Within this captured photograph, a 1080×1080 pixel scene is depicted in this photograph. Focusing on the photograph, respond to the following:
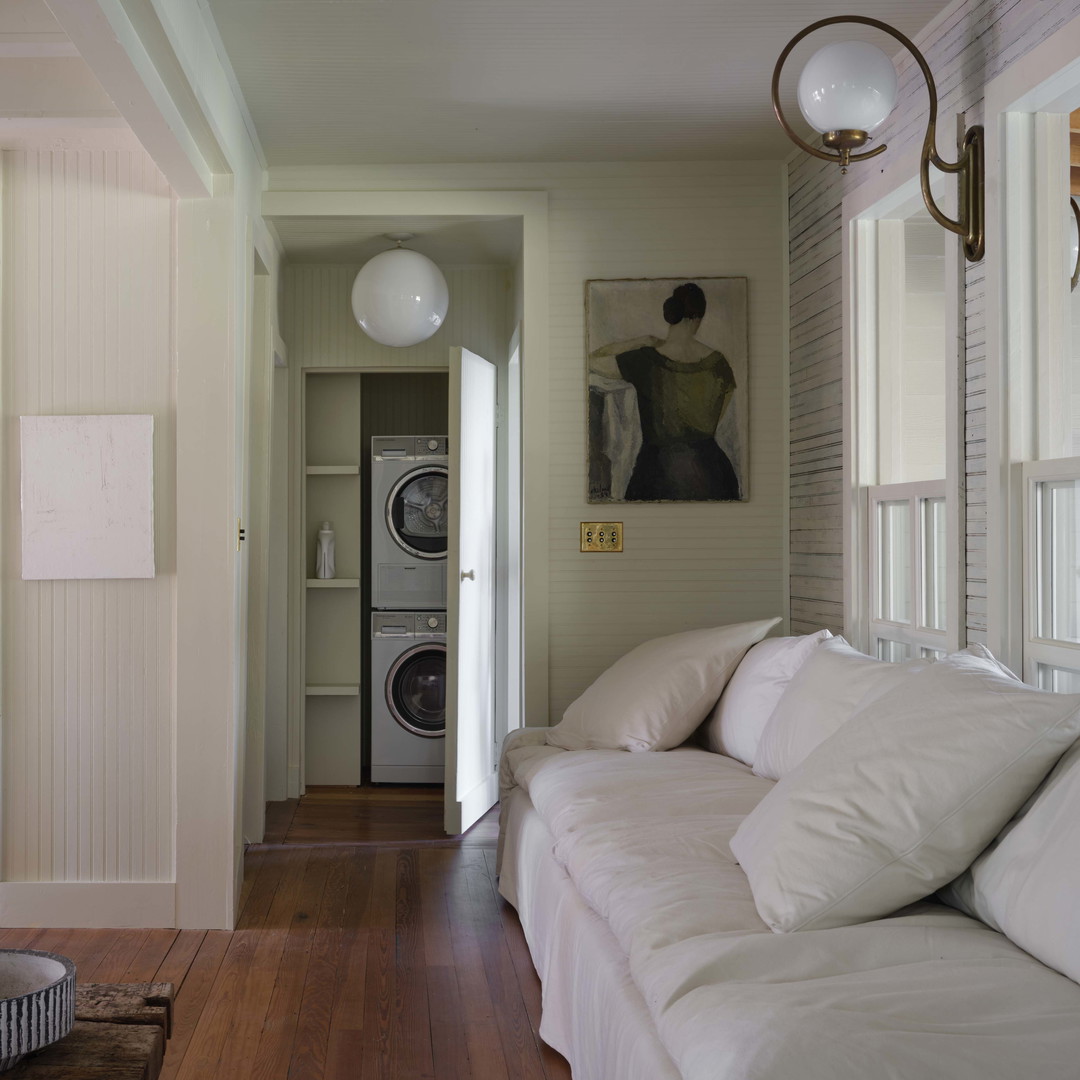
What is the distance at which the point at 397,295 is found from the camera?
14.0ft

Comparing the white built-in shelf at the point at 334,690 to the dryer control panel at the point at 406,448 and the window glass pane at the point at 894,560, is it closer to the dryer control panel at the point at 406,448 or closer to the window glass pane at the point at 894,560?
the dryer control panel at the point at 406,448

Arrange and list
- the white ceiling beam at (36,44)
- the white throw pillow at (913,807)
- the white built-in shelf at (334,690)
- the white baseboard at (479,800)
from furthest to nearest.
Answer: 1. the white built-in shelf at (334,690)
2. the white baseboard at (479,800)
3. the white ceiling beam at (36,44)
4. the white throw pillow at (913,807)

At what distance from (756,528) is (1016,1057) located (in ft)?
9.25

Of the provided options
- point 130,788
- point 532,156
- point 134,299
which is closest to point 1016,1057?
point 130,788

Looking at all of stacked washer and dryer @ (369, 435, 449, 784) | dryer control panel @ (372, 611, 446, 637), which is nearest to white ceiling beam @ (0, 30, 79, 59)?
stacked washer and dryer @ (369, 435, 449, 784)

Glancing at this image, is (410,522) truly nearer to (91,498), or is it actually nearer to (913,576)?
(91,498)

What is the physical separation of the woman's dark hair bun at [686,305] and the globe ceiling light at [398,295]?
1.02 metres

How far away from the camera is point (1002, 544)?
7.85 feet

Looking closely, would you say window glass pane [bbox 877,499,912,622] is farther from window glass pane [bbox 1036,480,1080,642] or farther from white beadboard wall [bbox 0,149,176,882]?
white beadboard wall [bbox 0,149,176,882]

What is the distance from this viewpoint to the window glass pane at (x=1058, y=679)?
2232 millimetres

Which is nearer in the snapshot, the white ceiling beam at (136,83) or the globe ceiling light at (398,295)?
the white ceiling beam at (136,83)

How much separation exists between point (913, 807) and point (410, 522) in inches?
148

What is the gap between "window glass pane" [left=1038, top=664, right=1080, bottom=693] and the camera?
2.23 m

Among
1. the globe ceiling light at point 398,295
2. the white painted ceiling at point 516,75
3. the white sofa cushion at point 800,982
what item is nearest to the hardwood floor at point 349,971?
the white sofa cushion at point 800,982
